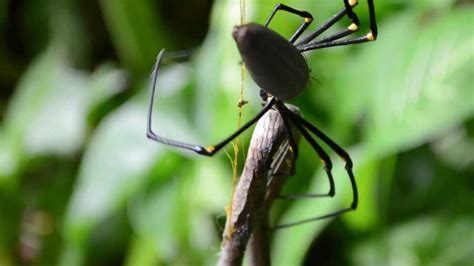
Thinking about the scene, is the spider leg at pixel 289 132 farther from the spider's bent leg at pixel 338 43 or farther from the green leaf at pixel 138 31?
the green leaf at pixel 138 31

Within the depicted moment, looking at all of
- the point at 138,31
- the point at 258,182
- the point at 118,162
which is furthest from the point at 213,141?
the point at 258,182

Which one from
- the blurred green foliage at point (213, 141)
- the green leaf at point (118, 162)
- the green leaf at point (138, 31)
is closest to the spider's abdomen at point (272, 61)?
the blurred green foliage at point (213, 141)

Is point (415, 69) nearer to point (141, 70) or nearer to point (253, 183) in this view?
point (253, 183)

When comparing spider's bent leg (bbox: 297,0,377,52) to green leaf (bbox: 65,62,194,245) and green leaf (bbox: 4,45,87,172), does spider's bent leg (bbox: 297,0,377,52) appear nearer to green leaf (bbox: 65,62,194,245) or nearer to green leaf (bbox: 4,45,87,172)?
green leaf (bbox: 65,62,194,245)

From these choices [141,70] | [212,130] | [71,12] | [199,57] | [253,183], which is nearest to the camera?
[253,183]

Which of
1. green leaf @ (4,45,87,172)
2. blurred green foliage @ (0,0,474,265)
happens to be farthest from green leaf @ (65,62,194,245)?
green leaf @ (4,45,87,172)

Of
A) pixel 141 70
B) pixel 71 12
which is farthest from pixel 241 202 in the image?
pixel 71 12

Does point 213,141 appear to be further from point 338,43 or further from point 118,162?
point 338,43
